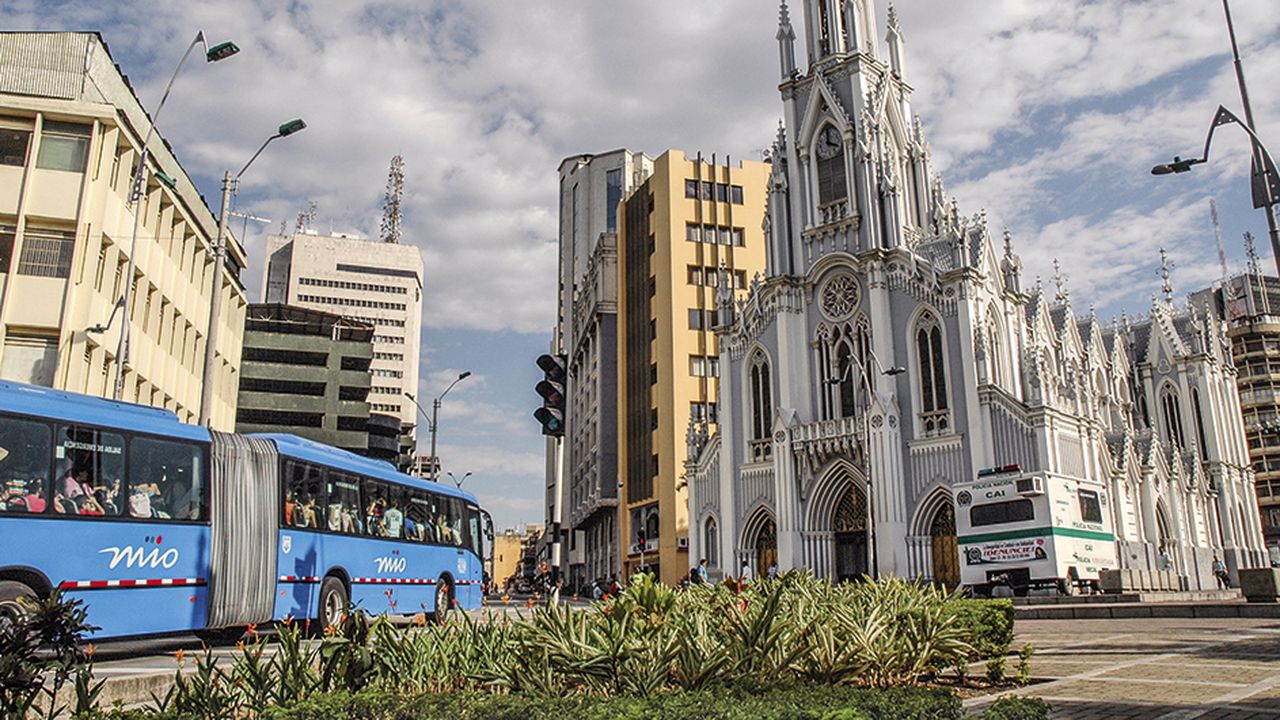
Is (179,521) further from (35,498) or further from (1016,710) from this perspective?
(1016,710)

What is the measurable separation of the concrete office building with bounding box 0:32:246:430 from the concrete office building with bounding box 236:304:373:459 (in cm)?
4086

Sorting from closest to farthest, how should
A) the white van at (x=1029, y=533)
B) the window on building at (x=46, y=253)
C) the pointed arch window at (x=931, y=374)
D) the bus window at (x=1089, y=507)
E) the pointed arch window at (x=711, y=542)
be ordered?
the white van at (x=1029, y=533), the window on building at (x=46, y=253), the bus window at (x=1089, y=507), the pointed arch window at (x=931, y=374), the pointed arch window at (x=711, y=542)

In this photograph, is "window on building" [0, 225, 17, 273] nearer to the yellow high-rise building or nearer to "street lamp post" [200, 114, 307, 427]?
"street lamp post" [200, 114, 307, 427]

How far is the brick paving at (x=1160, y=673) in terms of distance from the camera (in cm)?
720

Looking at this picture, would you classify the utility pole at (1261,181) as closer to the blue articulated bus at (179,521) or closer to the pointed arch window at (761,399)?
the blue articulated bus at (179,521)

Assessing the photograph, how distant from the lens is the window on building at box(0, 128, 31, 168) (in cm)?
2966

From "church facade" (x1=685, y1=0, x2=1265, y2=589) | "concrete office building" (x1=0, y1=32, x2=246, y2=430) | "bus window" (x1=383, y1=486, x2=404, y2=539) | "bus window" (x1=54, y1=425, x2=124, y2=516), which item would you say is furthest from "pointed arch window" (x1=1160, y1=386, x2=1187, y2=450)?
"bus window" (x1=54, y1=425, x2=124, y2=516)

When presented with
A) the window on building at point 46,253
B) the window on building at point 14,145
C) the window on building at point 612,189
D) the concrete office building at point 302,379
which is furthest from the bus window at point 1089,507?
the window on building at point 612,189

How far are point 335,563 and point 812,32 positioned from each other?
36137 mm

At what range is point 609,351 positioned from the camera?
67.2m

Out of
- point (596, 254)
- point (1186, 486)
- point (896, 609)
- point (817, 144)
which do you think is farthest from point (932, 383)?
point (596, 254)

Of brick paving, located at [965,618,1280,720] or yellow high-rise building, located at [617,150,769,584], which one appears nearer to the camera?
brick paving, located at [965,618,1280,720]

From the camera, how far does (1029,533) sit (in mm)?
28859

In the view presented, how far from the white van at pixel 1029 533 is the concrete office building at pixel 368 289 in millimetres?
112450
